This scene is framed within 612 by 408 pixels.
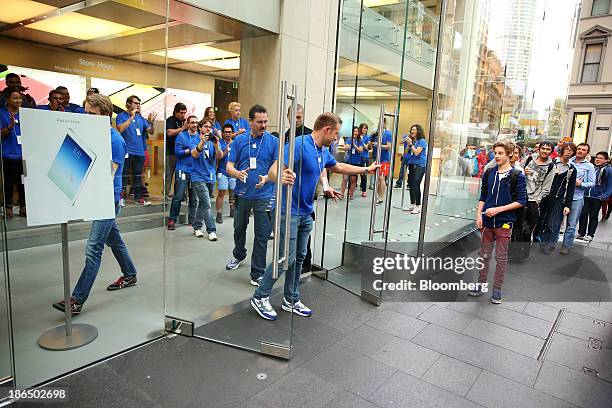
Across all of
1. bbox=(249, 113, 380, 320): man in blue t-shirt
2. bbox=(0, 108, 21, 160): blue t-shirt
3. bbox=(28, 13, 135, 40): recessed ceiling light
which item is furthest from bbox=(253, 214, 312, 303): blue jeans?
bbox=(28, 13, 135, 40): recessed ceiling light

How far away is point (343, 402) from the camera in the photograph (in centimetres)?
216

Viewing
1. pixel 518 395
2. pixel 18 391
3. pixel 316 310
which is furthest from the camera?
pixel 316 310

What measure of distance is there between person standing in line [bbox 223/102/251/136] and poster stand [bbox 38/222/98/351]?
50.8 inches

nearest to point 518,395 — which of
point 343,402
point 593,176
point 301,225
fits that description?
point 343,402

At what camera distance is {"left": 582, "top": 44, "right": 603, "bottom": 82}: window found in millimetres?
22061

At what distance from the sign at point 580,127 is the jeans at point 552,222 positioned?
19.7 metres

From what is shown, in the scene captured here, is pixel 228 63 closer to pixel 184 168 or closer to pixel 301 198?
pixel 184 168

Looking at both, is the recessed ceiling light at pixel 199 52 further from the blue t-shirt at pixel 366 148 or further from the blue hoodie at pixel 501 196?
the blue hoodie at pixel 501 196

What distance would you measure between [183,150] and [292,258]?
2039mm

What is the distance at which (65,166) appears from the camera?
2.39 meters

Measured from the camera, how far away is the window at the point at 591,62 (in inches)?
869

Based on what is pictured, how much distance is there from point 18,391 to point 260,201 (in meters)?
1.73

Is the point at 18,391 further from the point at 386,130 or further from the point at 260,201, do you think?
the point at 386,130

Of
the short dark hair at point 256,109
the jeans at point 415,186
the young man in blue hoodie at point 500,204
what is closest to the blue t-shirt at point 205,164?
the short dark hair at point 256,109
